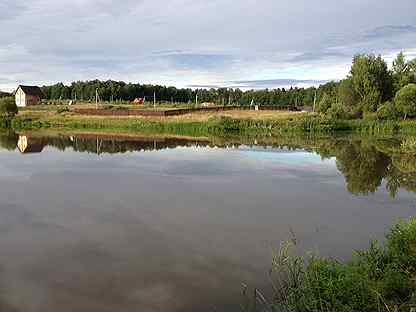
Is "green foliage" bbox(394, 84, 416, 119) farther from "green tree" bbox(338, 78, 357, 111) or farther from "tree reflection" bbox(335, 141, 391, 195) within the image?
"tree reflection" bbox(335, 141, 391, 195)

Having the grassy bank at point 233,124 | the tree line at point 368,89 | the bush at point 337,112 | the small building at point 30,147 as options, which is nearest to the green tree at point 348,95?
the tree line at point 368,89

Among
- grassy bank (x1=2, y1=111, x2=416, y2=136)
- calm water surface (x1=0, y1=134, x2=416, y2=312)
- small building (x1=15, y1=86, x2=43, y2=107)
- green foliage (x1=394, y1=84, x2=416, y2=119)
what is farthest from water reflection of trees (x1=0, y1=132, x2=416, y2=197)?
small building (x1=15, y1=86, x2=43, y2=107)

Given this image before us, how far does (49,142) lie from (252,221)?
23033 mm

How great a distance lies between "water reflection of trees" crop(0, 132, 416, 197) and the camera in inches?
600

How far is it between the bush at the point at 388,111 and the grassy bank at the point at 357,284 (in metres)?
37.5

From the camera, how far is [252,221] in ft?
32.3

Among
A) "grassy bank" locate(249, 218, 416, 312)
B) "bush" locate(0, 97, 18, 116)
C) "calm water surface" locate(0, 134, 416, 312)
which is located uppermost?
"bush" locate(0, 97, 18, 116)

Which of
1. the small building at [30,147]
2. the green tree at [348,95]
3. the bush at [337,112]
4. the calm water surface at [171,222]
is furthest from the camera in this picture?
the green tree at [348,95]

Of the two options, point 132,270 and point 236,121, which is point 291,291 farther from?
point 236,121

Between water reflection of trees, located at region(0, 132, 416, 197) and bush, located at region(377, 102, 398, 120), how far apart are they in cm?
1174

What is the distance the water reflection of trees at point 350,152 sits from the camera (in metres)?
15.2

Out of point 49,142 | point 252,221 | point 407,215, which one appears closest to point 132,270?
point 252,221

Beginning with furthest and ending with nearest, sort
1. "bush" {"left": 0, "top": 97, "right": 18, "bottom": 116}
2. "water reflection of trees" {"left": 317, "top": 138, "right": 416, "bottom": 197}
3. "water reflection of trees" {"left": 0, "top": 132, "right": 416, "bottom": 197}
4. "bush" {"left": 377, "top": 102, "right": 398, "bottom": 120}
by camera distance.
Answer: "bush" {"left": 0, "top": 97, "right": 18, "bottom": 116} → "bush" {"left": 377, "top": 102, "right": 398, "bottom": 120} → "water reflection of trees" {"left": 0, "top": 132, "right": 416, "bottom": 197} → "water reflection of trees" {"left": 317, "top": 138, "right": 416, "bottom": 197}

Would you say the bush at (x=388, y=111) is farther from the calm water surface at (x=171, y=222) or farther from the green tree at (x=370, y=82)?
the calm water surface at (x=171, y=222)
